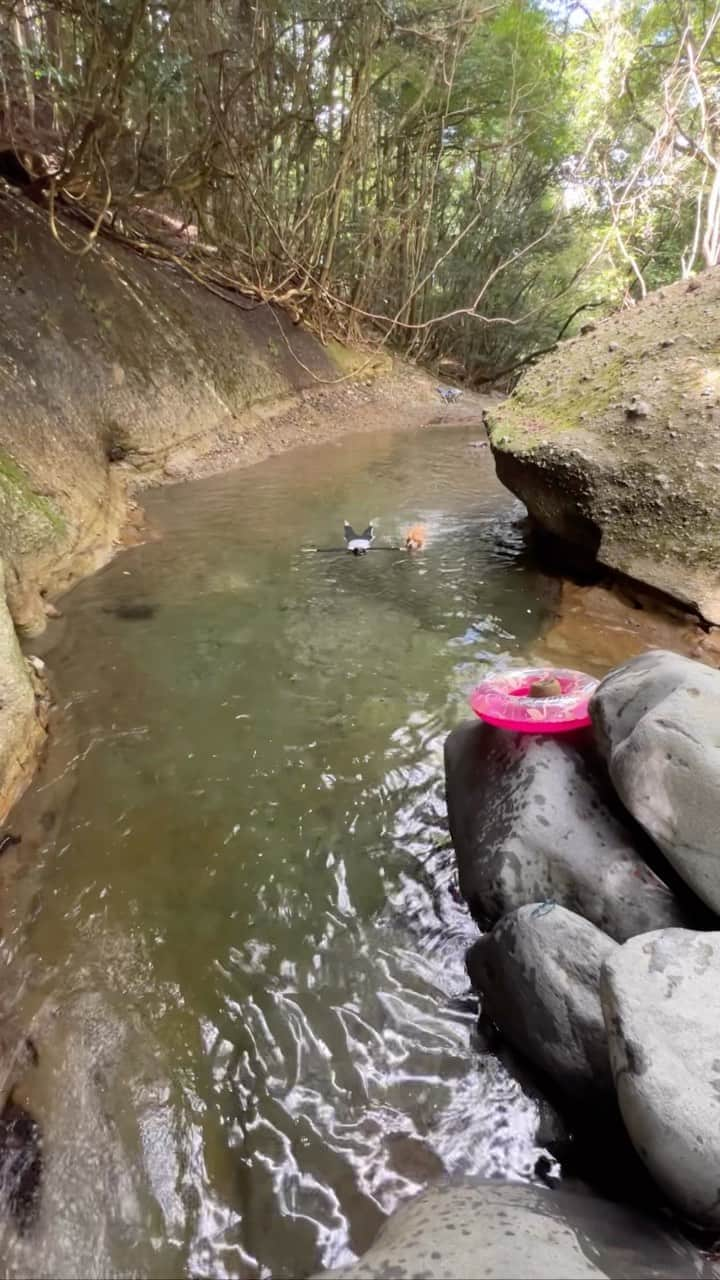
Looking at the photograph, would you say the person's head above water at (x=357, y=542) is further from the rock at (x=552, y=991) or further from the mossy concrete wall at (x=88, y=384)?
the rock at (x=552, y=991)

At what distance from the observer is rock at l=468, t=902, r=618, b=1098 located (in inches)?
62.0

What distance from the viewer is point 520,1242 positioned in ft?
4.00

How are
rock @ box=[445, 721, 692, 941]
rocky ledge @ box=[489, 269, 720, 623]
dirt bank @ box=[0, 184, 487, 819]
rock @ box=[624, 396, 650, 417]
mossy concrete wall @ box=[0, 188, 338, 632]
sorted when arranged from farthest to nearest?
mossy concrete wall @ box=[0, 188, 338, 632]
dirt bank @ box=[0, 184, 487, 819]
rock @ box=[624, 396, 650, 417]
rocky ledge @ box=[489, 269, 720, 623]
rock @ box=[445, 721, 692, 941]

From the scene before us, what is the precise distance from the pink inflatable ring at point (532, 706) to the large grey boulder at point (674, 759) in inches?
6.1

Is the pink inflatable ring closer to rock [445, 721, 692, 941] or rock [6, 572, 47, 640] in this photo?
rock [445, 721, 692, 941]

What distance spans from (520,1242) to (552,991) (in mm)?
513

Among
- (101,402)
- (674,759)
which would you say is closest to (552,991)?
(674,759)

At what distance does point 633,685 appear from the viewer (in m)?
2.11

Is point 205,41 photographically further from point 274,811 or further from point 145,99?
point 274,811

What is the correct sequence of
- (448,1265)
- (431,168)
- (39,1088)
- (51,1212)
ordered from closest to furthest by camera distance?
(448,1265) → (51,1212) → (39,1088) → (431,168)

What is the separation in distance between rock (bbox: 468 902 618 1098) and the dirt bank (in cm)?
174

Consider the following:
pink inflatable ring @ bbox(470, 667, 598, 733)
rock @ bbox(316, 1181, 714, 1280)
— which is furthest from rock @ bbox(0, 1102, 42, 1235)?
pink inflatable ring @ bbox(470, 667, 598, 733)

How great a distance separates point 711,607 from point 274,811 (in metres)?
2.59

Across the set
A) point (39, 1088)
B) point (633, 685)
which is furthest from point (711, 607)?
point (39, 1088)
